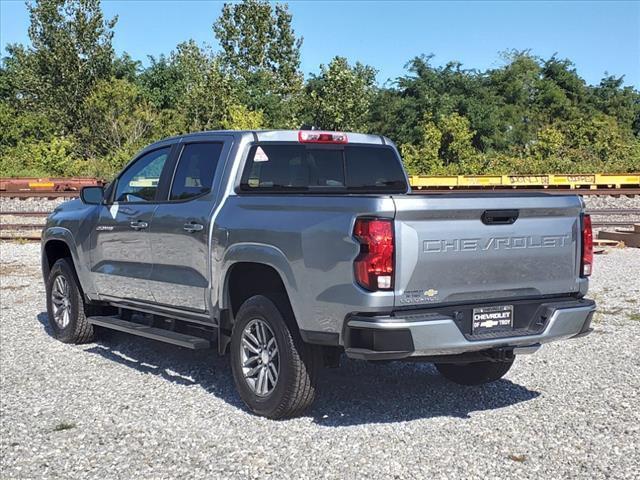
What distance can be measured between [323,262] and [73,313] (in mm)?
4107

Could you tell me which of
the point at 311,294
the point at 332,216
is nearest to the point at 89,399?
the point at 311,294

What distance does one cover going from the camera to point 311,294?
4.84m

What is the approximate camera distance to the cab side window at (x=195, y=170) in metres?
6.09

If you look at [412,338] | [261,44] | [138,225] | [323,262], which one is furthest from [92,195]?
[261,44]

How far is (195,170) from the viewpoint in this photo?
20.6ft

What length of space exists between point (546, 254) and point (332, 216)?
58.1 inches

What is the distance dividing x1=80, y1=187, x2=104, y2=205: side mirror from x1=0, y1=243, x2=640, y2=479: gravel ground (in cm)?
150

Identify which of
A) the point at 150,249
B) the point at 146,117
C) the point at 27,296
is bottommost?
the point at 27,296

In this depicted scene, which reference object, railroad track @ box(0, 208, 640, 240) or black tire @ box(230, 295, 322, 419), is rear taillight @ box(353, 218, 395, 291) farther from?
railroad track @ box(0, 208, 640, 240)

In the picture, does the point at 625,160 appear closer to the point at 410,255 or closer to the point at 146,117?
the point at 146,117

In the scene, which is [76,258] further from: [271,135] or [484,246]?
[484,246]

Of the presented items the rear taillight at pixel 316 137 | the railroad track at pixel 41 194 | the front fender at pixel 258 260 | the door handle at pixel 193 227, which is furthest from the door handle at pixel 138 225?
the railroad track at pixel 41 194

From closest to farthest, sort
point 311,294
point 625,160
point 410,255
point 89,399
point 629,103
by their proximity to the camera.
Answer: point 410,255 → point 311,294 → point 89,399 → point 625,160 → point 629,103

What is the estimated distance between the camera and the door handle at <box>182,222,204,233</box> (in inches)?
231
